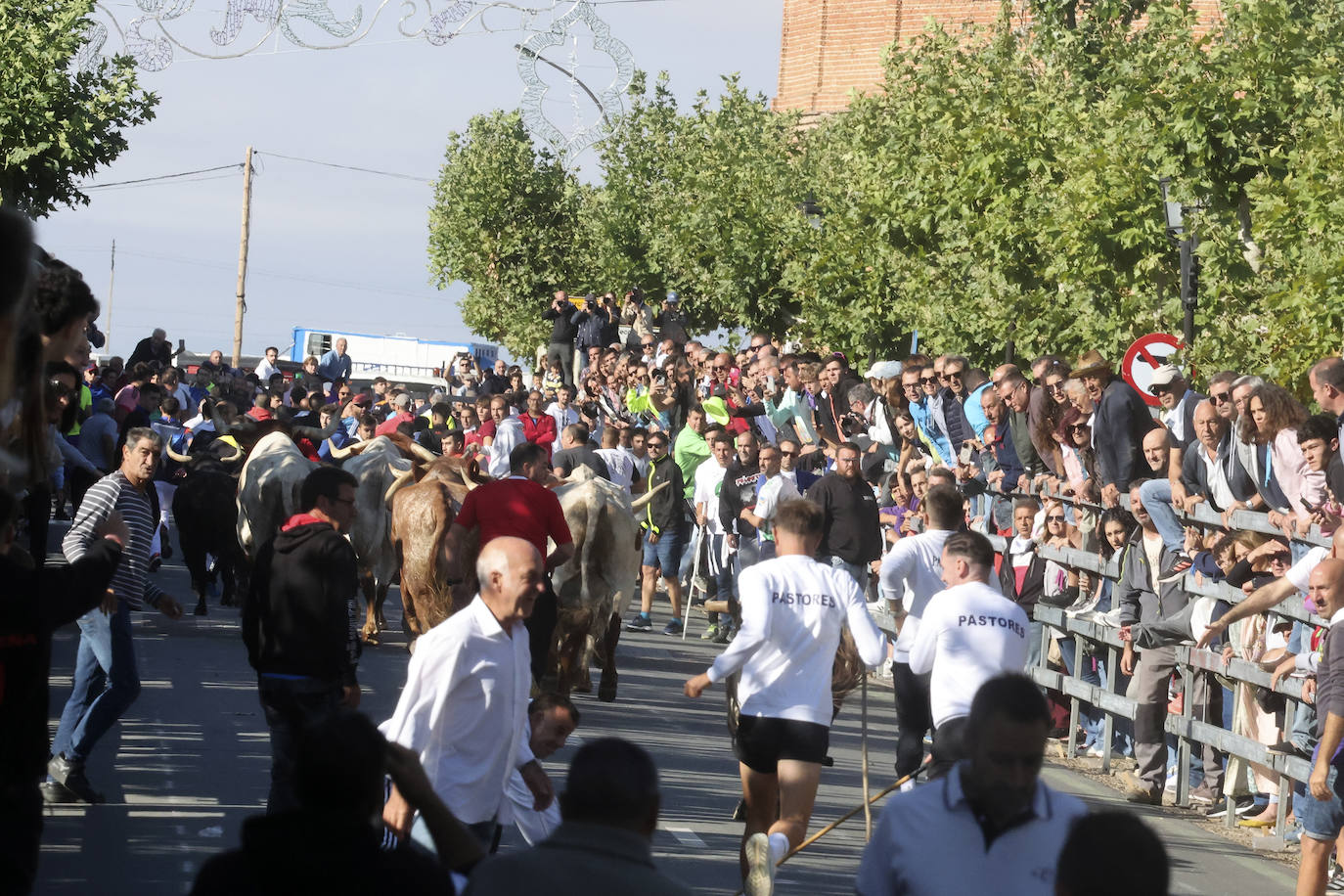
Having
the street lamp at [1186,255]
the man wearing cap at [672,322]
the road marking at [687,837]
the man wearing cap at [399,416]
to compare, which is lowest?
the road marking at [687,837]

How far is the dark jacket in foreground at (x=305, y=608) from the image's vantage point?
7.99 meters

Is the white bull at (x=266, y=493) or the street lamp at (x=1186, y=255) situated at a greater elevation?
the street lamp at (x=1186, y=255)

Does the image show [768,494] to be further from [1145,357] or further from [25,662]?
[25,662]

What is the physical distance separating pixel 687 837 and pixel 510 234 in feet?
189

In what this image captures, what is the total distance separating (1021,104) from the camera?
28.3 m

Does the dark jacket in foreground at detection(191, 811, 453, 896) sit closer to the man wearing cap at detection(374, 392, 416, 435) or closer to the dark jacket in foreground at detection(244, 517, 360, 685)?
the dark jacket in foreground at detection(244, 517, 360, 685)

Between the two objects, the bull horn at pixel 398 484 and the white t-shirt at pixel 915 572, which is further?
the bull horn at pixel 398 484

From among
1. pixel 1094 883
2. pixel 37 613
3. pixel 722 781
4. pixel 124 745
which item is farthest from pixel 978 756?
pixel 124 745

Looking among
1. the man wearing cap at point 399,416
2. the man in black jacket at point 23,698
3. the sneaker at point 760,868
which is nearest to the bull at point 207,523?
the man wearing cap at point 399,416

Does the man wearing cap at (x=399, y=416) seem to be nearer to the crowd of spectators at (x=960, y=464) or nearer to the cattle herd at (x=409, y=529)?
the crowd of spectators at (x=960, y=464)

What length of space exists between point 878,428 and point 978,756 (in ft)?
46.9

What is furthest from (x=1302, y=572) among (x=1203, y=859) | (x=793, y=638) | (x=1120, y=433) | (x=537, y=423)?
(x=537, y=423)

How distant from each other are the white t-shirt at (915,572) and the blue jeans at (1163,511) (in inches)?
121

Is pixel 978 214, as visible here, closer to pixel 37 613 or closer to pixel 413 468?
Answer: pixel 413 468
